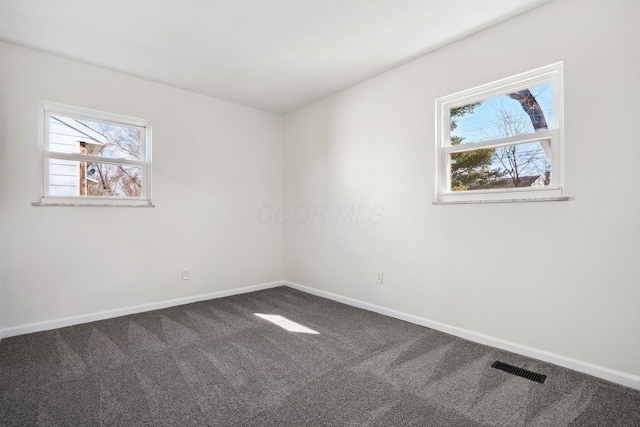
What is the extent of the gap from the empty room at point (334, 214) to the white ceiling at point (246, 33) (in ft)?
0.08

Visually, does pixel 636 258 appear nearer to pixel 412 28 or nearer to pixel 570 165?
pixel 570 165

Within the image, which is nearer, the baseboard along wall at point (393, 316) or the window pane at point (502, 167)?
the baseboard along wall at point (393, 316)

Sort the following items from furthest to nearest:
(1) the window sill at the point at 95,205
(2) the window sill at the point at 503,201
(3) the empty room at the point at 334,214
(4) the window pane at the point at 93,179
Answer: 1. (4) the window pane at the point at 93,179
2. (1) the window sill at the point at 95,205
3. (2) the window sill at the point at 503,201
4. (3) the empty room at the point at 334,214

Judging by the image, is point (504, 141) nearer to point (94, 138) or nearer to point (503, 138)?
point (503, 138)

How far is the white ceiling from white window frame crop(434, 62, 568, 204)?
0.49 metres

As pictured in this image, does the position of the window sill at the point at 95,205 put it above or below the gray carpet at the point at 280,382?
above

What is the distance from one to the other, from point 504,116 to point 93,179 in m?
3.99

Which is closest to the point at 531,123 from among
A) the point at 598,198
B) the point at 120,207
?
the point at 598,198

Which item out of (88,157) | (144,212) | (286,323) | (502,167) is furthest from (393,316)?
(88,157)

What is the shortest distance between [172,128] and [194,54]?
3.44ft

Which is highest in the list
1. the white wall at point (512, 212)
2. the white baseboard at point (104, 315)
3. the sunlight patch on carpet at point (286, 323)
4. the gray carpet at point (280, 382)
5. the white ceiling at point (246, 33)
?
the white ceiling at point (246, 33)

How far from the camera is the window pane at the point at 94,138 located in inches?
120

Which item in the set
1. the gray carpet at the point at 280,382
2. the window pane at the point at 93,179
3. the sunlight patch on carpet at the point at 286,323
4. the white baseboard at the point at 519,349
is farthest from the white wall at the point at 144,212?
the white baseboard at the point at 519,349

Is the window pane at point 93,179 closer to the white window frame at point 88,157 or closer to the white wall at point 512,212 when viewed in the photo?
the white window frame at point 88,157
